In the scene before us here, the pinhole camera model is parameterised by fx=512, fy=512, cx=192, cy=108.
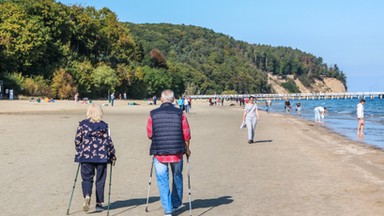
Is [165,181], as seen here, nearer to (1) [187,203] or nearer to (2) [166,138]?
(2) [166,138]

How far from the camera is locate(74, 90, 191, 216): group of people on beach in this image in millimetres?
7383

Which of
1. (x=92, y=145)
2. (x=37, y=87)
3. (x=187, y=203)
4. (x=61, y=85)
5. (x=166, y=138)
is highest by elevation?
(x=61, y=85)

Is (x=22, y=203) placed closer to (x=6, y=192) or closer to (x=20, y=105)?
(x=6, y=192)

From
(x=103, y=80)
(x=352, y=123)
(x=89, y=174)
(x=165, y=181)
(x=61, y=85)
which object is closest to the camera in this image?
(x=165, y=181)

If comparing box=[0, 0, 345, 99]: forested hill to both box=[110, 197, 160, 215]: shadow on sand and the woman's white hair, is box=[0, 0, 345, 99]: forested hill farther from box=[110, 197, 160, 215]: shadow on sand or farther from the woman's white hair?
the woman's white hair

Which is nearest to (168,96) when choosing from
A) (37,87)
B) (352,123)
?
(352,123)

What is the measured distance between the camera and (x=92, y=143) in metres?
7.69

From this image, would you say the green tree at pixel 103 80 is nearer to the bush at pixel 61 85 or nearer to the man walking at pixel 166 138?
the bush at pixel 61 85

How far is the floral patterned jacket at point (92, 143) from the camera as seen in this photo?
768cm

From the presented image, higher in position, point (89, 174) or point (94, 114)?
point (94, 114)

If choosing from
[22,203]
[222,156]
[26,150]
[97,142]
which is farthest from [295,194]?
[26,150]

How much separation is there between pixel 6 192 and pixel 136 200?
2.49 meters

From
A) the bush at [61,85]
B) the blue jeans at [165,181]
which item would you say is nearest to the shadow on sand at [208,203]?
the blue jeans at [165,181]

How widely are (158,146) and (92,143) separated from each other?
1.05 m
